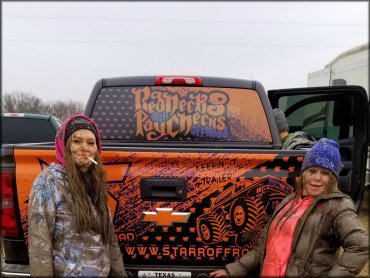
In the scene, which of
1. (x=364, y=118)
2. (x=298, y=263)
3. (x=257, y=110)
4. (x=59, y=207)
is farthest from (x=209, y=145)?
(x=364, y=118)

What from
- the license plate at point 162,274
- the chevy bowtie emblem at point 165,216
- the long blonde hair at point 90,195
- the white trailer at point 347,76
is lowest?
the license plate at point 162,274

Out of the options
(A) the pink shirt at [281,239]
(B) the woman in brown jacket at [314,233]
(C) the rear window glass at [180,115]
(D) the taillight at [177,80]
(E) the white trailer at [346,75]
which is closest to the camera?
(B) the woman in brown jacket at [314,233]

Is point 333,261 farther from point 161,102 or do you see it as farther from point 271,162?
point 161,102

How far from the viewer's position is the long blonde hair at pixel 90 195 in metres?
1.74

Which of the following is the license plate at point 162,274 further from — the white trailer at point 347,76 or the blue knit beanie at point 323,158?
the white trailer at point 347,76

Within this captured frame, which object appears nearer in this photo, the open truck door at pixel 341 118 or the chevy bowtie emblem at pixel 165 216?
the chevy bowtie emblem at pixel 165 216

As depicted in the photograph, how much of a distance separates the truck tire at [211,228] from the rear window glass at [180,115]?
3.23 ft

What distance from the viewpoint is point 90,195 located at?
1873 mm

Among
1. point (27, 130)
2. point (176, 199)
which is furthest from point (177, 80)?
point (27, 130)

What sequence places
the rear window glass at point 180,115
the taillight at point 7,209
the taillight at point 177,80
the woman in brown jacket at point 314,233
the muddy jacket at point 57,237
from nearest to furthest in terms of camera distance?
the muddy jacket at point 57,237 < the woman in brown jacket at point 314,233 < the taillight at point 7,209 < the rear window glass at point 180,115 < the taillight at point 177,80

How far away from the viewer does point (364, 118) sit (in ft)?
12.2

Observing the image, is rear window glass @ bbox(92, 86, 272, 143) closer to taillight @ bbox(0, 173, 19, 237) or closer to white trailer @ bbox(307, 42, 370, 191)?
taillight @ bbox(0, 173, 19, 237)

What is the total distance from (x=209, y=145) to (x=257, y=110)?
0.56 m

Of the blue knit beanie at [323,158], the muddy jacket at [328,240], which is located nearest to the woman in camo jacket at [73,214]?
the muddy jacket at [328,240]
